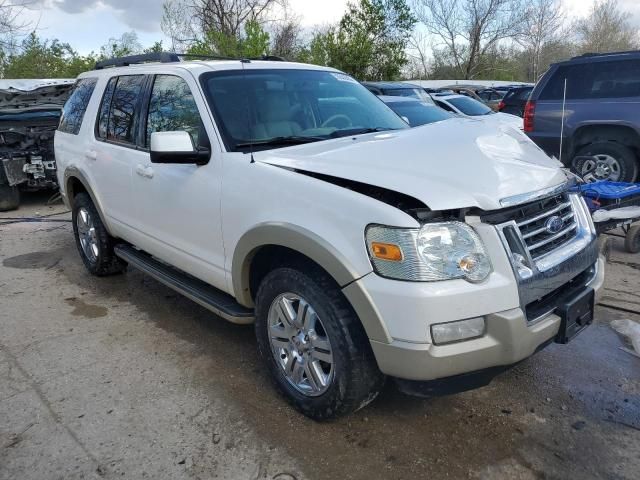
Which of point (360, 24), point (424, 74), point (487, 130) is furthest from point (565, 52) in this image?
point (487, 130)

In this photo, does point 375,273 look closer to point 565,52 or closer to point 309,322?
point 309,322

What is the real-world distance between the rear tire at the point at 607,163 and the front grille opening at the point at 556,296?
4.69 meters

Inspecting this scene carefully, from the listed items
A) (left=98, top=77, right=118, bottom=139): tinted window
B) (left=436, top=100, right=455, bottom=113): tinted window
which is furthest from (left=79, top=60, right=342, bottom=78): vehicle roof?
(left=436, top=100, right=455, bottom=113): tinted window

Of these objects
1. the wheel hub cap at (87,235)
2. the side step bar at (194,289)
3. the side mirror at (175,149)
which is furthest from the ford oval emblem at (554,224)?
the wheel hub cap at (87,235)

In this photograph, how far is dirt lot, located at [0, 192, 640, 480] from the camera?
2.66m

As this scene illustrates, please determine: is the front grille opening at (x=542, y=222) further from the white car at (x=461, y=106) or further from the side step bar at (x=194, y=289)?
the white car at (x=461, y=106)

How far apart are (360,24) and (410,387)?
25.3 m

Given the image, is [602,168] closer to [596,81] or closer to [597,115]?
[597,115]

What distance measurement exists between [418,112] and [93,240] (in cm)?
647

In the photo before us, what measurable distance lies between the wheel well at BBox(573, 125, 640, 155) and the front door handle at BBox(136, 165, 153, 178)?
625cm

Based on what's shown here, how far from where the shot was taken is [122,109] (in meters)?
4.52

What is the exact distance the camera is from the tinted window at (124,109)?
4.30m

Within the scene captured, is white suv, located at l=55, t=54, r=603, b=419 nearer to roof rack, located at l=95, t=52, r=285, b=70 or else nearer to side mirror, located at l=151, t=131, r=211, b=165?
side mirror, located at l=151, t=131, r=211, b=165

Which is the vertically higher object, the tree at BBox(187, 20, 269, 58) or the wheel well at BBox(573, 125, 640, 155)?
the tree at BBox(187, 20, 269, 58)
